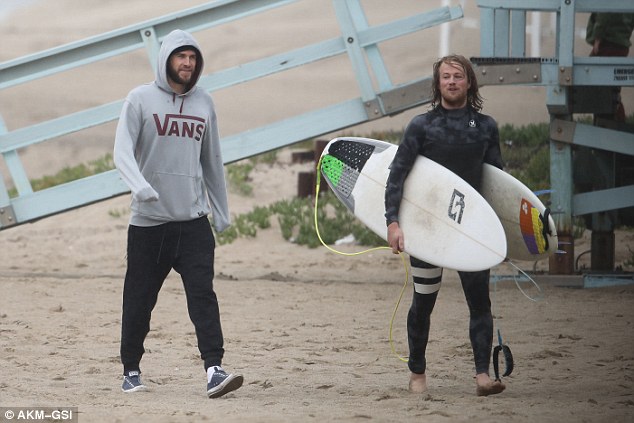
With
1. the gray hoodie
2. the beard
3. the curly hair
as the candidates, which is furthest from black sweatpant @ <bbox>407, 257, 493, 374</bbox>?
the beard

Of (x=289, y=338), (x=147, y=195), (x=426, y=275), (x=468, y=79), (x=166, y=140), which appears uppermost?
(x=468, y=79)

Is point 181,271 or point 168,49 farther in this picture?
point 181,271

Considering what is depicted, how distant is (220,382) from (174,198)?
859mm

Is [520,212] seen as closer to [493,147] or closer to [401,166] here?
[493,147]

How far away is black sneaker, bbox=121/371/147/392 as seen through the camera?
5844mm

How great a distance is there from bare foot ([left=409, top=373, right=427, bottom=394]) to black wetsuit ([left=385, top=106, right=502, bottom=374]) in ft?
0.96

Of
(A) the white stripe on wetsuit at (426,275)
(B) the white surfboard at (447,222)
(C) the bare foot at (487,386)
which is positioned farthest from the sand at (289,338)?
(B) the white surfboard at (447,222)

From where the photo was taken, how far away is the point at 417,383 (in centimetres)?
580

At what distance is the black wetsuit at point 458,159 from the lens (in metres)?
5.59

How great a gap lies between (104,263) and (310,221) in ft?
6.38

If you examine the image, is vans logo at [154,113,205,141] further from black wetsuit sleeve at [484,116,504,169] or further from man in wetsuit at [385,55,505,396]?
black wetsuit sleeve at [484,116,504,169]

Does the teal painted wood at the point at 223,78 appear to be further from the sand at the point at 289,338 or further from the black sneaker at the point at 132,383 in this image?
the black sneaker at the point at 132,383

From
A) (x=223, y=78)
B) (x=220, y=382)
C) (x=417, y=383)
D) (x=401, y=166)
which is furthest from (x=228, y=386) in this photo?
(x=223, y=78)

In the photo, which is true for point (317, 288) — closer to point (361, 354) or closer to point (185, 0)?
point (361, 354)
